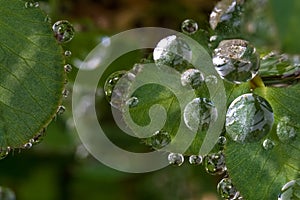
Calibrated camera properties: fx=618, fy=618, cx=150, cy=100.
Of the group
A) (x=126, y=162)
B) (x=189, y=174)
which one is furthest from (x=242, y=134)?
(x=189, y=174)

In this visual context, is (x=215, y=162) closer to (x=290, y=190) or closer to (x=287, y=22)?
(x=290, y=190)

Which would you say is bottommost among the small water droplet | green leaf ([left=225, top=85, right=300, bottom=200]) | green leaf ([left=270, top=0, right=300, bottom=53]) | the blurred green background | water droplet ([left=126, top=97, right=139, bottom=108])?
the blurred green background

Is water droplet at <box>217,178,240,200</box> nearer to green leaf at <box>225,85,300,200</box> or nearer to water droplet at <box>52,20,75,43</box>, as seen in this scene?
green leaf at <box>225,85,300,200</box>

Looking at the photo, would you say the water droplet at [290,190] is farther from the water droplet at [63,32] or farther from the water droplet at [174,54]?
the water droplet at [63,32]

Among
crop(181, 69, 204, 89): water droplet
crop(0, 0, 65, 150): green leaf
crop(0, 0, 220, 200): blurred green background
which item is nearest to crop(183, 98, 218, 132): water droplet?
crop(181, 69, 204, 89): water droplet

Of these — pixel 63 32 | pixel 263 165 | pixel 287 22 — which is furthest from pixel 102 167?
pixel 263 165
